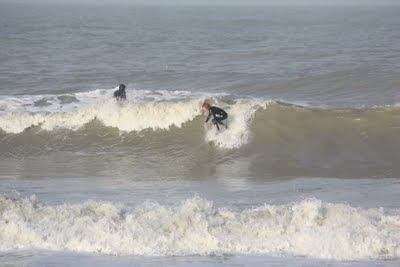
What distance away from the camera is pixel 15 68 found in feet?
93.4

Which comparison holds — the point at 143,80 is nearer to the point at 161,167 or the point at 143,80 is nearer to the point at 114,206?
the point at 161,167

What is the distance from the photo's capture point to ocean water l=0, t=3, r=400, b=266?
339 inches

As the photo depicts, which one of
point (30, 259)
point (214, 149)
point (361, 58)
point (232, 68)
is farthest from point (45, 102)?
point (361, 58)

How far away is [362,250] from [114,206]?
3799 millimetres

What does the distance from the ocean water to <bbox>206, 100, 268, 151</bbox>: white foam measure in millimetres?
49

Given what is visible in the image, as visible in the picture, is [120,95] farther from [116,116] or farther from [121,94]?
[116,116]

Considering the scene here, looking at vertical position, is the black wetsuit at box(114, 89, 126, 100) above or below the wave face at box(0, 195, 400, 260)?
above

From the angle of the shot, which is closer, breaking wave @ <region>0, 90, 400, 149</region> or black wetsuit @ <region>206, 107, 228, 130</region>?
black wetsuit @ <region>206, 107, 228, 130</region>

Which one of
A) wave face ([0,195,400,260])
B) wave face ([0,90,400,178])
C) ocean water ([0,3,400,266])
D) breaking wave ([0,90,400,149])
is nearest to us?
wave face ([0,195,400,260])

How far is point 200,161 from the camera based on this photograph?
14.7 m

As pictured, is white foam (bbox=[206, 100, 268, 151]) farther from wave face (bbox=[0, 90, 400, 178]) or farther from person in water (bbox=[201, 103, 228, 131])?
person in water (bbox=[201, 103, 228, 131])

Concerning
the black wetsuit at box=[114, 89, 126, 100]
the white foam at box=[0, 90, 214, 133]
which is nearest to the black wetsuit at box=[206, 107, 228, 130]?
the white foam at box=[0, 90, 214, 133]

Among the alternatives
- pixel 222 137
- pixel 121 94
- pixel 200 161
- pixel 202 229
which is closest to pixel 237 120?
pixel 222 137

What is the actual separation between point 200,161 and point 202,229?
5.74 meters
